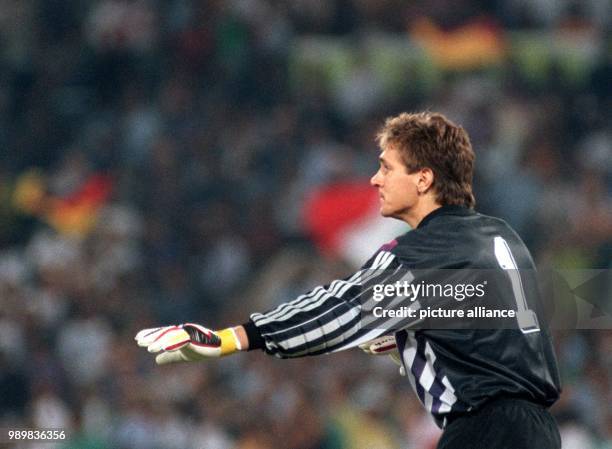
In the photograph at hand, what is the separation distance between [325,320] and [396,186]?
475 mm

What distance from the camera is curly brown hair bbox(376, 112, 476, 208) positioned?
12.1 feet

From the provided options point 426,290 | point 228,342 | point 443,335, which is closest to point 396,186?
point 426,290

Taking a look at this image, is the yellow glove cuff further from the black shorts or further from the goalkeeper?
the black shorts

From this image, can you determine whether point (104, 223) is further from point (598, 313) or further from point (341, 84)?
point (598, 313)

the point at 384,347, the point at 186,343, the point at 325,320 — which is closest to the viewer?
the point at 186,343

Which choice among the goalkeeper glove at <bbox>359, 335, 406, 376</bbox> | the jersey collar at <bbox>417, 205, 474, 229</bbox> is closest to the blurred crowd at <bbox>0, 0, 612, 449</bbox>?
the goalkeeper glove at <bbox>359, 335, 406, 376</bbox>

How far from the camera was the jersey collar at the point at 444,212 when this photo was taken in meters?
3.65

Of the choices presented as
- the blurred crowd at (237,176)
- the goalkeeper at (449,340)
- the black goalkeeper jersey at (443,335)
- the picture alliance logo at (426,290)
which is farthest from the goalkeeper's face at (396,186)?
the blurred crowd at (237,176)

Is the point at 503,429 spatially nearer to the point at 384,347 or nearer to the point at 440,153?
the point at 384,347

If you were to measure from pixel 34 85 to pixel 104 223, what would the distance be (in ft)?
6.22

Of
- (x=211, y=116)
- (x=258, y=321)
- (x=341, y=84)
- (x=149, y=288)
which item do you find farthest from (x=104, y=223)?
(x=258, y=321)

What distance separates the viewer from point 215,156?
979 cm

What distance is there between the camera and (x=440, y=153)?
3.68m

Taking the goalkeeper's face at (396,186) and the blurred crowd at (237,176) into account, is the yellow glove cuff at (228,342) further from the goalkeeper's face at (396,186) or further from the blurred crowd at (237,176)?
the blurred crowd at (237,176)
